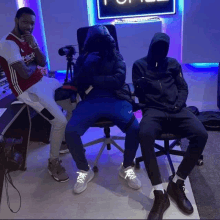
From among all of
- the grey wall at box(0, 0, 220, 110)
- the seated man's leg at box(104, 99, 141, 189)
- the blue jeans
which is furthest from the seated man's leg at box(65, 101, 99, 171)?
the grey wall at box(0, 0, 220, 110)

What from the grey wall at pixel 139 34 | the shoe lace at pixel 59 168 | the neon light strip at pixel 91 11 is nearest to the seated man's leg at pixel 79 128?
the shoe lace at pixel 59 168

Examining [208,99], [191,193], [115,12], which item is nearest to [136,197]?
[191,193]

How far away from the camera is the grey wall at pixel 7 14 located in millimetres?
3627

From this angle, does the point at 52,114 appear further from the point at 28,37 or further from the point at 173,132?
the point at 173,132

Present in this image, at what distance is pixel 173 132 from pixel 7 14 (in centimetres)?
272

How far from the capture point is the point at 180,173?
2121mm

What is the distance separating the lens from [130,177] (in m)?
2.35

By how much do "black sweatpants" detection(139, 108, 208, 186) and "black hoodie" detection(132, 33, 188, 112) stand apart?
0.34ft

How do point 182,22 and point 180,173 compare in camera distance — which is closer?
point 180,173

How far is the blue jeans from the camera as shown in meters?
2.24

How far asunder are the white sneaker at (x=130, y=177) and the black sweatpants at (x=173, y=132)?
263 mm

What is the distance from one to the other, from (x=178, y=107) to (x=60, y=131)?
3.37ft

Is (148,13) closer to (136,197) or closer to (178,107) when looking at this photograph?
(178,107)

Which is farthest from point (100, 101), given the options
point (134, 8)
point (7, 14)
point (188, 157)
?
point (7, 14)
